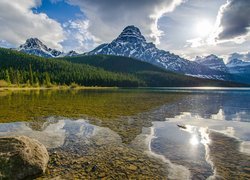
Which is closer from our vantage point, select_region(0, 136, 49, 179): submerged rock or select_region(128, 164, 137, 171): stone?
select_region(0, 136, 49, 179): submerged rock

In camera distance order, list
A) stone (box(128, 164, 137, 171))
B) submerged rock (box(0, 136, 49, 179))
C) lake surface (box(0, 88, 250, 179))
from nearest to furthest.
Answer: submerged rock (box(0, 136, 49, 179)), lake surface (box(0, 88, 250, 179)), stone (box(128, 164, 137, 171))

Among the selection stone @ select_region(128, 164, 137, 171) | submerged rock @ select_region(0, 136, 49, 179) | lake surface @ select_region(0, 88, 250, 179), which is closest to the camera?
submerged rock @ select_region(0, 136, 49, 179)

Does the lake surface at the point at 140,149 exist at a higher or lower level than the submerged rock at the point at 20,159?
lower

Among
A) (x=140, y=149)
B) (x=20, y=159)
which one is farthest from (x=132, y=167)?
(x=20, y=159)

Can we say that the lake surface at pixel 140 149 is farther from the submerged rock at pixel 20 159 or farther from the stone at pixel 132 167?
the submerged rock at pixel 20 159

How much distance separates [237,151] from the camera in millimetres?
17219

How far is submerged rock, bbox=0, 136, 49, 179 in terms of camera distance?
11255 millimetres

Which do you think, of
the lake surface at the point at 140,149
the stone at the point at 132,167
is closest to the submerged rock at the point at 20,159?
the lake surface at the point at 140,149

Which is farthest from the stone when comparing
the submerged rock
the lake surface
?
the submerged rock

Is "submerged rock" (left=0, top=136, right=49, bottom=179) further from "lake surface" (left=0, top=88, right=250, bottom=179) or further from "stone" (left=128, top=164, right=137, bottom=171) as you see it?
"stone" (left=128, top=164, right=137, bottom=171)

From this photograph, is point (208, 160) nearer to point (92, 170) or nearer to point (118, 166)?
point (118, 166)

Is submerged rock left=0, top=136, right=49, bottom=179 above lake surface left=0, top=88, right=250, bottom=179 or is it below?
above

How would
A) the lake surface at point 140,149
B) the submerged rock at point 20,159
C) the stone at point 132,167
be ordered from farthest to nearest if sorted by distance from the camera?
the stone at point 132,167 → the lake surface at point 140,149 → the submerged rock at point 20,159

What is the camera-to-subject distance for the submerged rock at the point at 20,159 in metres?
11.3
